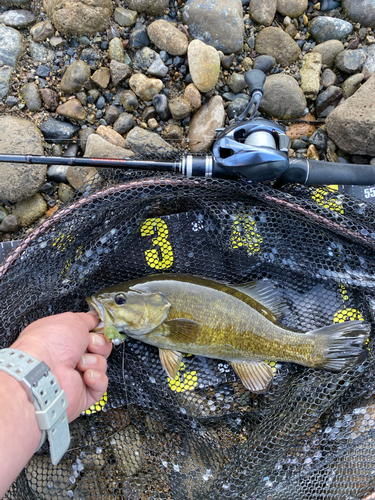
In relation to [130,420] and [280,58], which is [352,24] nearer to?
[280,58]

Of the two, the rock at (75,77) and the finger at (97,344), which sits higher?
the rock at (75,77)

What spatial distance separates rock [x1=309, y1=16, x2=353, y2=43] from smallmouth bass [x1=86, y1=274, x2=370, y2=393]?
2944mm

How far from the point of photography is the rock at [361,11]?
349cm

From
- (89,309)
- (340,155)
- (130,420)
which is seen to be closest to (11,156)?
(89,309)

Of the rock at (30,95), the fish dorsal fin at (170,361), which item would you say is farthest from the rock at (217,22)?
the fish dorsal fin at (170,361)

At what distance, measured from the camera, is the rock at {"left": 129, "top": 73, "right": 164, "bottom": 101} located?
326 centimetres

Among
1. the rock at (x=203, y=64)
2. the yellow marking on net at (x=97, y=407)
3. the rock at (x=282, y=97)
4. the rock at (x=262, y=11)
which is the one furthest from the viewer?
the rock at (x=262, y=11)

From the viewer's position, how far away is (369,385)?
2.57 meters

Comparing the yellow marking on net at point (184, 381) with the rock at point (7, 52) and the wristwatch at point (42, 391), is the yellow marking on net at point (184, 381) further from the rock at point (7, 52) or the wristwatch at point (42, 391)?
the rock at point (7, 52)

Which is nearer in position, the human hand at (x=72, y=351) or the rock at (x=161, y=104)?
the human hand at (x=72, y=351)

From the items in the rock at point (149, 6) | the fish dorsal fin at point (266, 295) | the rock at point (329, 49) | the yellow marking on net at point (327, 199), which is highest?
the rock at point (149, 6)

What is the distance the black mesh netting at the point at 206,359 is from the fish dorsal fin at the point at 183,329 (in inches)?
13.8

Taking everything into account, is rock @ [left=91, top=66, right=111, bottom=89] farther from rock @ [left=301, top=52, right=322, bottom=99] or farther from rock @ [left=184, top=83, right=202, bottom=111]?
rock @ [left=301, top=52, right=322, bottom=99]

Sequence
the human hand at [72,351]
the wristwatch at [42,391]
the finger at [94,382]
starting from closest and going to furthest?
the wristwatch at [42,391] → the human hand at [72,351] → the finger at [94,382]
